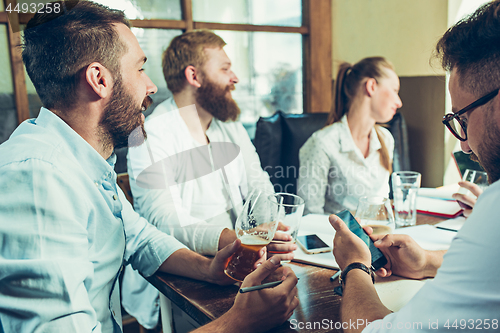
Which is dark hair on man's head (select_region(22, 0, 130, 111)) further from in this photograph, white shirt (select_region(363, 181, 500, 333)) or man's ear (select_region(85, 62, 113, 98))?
white shirt (select_region(363, 181, 500, 333))

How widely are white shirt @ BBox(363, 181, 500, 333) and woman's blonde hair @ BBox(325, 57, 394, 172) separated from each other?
161cm

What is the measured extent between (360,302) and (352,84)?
63.2 inches

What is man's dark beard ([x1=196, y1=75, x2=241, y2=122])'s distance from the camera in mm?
1896

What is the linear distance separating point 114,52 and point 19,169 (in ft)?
1.39

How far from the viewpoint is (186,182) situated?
1660 mm

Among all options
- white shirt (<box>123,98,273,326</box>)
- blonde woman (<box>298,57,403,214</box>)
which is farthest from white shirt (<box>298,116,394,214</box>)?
white shirt (<box>123,98,273,326</box>)

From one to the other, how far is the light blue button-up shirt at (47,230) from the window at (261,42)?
5.39ft

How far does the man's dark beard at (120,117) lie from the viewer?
98cm

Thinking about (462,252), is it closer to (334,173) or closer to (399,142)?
(334,173)

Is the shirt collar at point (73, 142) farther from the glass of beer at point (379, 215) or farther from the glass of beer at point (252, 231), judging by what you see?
the glass of beer at point (379, 215)

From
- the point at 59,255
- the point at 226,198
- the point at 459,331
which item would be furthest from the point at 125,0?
the point at 459,331

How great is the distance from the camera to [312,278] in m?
0.89

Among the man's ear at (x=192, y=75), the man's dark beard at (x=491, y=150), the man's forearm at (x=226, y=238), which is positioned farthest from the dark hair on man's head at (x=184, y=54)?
the man's dark beard at (x=491, y=150)

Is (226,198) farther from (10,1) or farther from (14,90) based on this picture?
(10,1)
